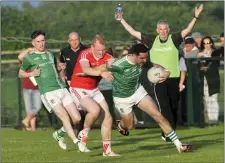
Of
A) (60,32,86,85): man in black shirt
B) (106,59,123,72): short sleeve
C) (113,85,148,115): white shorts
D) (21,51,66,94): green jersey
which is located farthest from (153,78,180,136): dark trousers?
(106,59,123,72): short sleeve

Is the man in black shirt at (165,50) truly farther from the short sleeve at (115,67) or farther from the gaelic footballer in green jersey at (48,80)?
the short sleeve at (115,67)

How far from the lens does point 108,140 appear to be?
17719 mm

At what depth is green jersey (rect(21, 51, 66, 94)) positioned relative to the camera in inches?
733

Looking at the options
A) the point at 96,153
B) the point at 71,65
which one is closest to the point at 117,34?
the point at 71,65

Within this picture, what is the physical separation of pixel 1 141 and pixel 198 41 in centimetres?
747

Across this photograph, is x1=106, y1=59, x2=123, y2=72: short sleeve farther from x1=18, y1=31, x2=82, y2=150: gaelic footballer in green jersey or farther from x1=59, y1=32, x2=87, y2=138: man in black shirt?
x1=59, y1=32, x2=87, y2=138: man in black shirt

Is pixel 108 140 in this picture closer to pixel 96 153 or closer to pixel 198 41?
pixel 96 153

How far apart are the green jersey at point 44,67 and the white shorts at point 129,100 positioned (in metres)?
1.27

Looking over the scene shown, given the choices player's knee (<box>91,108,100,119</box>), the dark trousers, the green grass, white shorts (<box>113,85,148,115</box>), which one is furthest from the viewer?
the dark trousers

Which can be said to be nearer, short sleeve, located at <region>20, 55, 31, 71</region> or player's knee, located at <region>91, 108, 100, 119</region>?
player's knee, located at <region>91, 108, 100, 119</region>

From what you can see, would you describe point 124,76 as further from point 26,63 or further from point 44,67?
point 26,63

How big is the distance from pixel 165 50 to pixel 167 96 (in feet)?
3.96

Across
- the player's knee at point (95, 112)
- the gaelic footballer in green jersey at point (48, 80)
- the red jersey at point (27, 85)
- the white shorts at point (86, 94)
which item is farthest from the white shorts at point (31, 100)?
the player's knee at point (95, 112)

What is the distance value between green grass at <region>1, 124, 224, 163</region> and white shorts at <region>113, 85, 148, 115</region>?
80 centimetres
